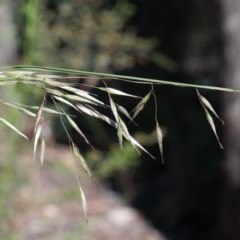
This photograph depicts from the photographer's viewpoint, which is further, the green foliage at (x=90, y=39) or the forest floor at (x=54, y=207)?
the green foliage at (x=90, y=39)

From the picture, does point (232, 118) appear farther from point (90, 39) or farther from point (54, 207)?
point (90, 39)

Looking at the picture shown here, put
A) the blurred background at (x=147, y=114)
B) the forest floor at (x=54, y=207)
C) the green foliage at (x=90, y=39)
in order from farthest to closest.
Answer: the green foliage at (x=90, y=39) < the blurred background at (x=147, y=114) < the forest floor at (x=54, y=207)

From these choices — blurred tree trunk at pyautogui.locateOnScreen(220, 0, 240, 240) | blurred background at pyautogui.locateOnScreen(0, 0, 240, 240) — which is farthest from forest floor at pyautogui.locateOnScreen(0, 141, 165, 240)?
blurred tree trunk at pyautogui.locateOnScreen(220, 0, 240, 240)

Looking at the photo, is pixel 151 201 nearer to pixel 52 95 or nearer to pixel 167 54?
pixel 167 54

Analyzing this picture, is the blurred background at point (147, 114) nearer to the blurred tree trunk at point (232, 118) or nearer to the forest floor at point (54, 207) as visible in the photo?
the forest floor at point (54, 207)

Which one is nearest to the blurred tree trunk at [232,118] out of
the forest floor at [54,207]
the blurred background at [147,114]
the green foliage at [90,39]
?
the blurred background at [147,114]

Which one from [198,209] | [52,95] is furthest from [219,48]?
[52,95]

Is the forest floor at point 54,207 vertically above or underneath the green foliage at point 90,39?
underneath

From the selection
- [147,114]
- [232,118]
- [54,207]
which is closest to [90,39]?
[147,114]
